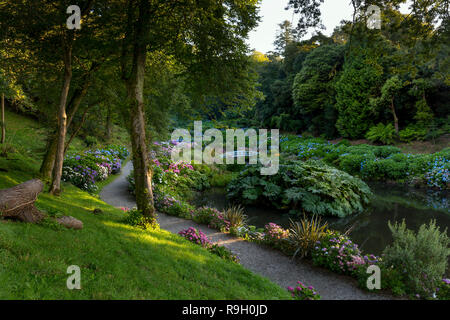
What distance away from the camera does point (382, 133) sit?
24.5m

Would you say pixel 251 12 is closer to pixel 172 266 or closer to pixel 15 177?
pixel 172 266

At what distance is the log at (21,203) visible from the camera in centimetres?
450

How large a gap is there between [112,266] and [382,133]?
86.0 ft

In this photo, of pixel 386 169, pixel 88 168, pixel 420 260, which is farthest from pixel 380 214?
pixel 88 168

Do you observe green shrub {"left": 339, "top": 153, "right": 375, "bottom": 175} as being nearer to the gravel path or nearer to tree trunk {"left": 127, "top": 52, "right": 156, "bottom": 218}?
the gravel path

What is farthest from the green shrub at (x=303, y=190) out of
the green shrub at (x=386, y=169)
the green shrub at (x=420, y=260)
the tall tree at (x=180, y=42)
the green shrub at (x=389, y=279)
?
the tall tree at (x=180, y=42)

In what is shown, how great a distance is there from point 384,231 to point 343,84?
2396 cm

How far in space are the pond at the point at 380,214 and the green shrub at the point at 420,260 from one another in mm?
1952

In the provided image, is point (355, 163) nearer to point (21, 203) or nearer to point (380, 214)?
point (380, 214)

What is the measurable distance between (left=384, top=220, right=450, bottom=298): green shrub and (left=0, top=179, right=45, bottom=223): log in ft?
23.4

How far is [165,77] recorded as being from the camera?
394 inches

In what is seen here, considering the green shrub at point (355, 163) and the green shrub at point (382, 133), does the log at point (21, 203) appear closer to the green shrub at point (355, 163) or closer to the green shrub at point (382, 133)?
the green shrub at point (355, 163)
